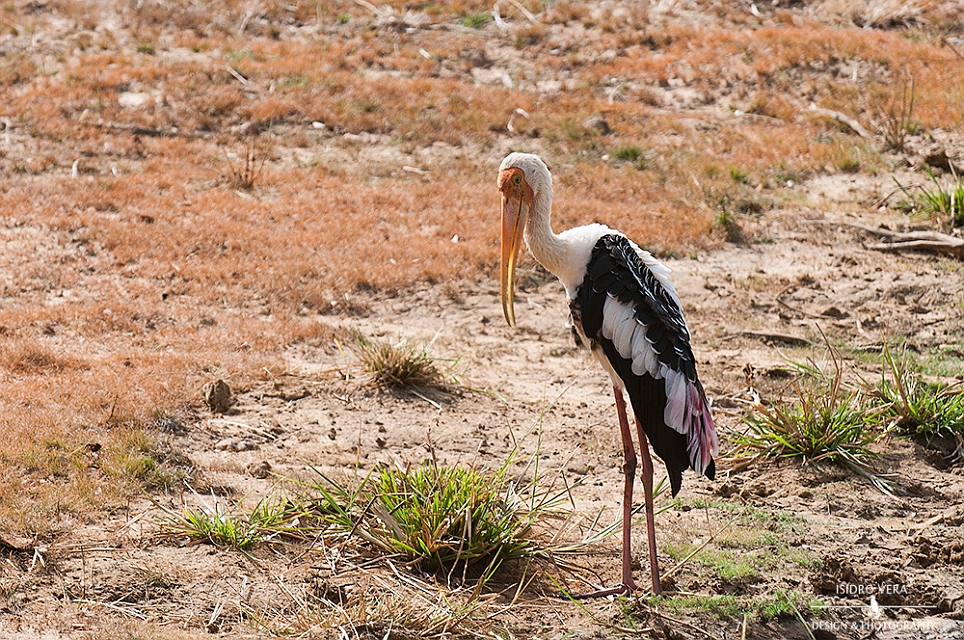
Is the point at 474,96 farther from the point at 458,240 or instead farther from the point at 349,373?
the point at 349,373

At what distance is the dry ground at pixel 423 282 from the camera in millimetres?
4715

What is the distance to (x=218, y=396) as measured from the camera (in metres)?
6.30

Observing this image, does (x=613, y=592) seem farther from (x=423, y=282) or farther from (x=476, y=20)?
(x=476, y=20)

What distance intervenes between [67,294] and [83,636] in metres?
4.38

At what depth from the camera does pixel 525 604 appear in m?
4.61

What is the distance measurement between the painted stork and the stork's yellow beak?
11mm

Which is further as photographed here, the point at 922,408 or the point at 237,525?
the point at 922,408

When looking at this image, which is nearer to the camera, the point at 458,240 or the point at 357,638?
the point at 357,638

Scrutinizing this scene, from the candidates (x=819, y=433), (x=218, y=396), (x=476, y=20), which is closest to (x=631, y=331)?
(x=819, y=433)

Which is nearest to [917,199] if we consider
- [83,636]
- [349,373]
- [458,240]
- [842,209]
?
[842,209]

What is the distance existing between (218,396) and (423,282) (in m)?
2.66

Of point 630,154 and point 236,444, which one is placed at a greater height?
point 630,154

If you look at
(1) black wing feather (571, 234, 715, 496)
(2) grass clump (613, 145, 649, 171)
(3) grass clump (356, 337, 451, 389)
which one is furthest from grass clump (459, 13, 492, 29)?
(1) black wing feather (571, 234, 715, 496)

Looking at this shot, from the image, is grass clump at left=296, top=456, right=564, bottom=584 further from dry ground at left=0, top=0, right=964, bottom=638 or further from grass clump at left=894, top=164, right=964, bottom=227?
grass clump at left=894, top=164, right=964, bottom=227
